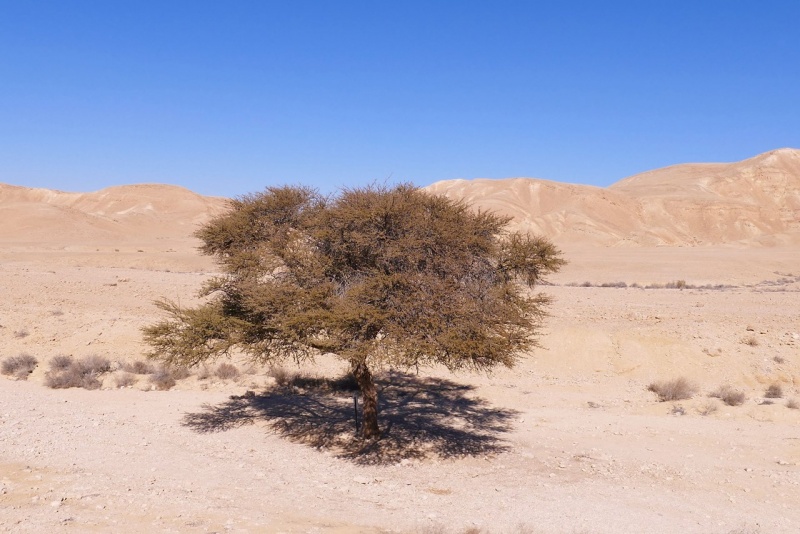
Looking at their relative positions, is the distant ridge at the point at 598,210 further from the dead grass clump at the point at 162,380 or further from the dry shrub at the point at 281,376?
the dry shrub at the point at 281,376

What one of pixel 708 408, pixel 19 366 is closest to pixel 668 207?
pixel 708 408

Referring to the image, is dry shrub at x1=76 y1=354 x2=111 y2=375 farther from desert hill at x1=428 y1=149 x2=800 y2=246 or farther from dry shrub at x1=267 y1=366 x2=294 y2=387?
desert hill at x1=428 y1=149 x2=800 y2=246

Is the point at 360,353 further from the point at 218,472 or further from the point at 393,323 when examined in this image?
the point at 218,472

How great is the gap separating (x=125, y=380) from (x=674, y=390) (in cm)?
1543

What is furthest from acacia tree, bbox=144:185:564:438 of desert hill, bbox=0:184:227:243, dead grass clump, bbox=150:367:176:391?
desert hill, bbox=0:184:227:243

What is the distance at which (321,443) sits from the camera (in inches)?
554

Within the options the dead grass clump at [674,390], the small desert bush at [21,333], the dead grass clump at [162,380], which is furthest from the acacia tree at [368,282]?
the small desert bush at [21,333]

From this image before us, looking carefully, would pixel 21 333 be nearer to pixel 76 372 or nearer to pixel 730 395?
pixel 76 372

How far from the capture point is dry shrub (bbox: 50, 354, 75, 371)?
19547 millimetres

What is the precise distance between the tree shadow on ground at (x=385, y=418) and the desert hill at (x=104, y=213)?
38301 mm

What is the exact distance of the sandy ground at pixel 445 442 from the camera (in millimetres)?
9711

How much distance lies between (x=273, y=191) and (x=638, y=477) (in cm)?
921

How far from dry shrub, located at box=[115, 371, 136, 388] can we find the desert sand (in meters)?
0.33

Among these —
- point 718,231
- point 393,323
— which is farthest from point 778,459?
point 718,231
